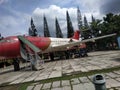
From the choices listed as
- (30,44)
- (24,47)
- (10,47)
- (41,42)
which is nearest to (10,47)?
(10,47)

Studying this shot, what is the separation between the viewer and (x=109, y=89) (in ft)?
21.8

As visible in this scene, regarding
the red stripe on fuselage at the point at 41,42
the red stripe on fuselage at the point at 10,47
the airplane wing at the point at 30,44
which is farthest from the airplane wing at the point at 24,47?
Answer: the red stripe on fuselage at the point at 41,42

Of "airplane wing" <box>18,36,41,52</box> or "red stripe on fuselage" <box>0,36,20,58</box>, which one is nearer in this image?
"airplane wing" <box>18,36,41,52</box>

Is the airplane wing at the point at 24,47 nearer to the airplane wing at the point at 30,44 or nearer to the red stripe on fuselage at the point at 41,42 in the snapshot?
the airplane wing at the point at 30,44

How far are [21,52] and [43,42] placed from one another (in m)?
6.74

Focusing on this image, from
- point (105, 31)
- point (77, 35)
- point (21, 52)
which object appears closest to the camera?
point (21, 52)

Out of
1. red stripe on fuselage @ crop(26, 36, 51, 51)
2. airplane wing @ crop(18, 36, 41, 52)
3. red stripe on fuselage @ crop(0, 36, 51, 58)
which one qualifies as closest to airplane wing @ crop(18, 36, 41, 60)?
airplane wing @ crop(18, 36, 41, 52)

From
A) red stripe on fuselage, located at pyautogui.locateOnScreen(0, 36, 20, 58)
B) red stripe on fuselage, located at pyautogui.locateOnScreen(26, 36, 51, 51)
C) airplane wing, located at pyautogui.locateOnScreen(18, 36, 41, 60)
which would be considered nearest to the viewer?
airplane wing, located at pyautogui.locateOnScreen(18, 36, 41, 60)

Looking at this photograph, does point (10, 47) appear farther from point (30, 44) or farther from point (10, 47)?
point (30, 44)

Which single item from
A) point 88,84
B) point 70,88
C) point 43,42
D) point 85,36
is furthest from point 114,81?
point 85,36

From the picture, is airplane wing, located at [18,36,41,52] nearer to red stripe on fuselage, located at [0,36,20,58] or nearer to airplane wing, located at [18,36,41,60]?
airplane wing, located at [18,36,41,60]

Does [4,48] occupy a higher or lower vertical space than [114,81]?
higher

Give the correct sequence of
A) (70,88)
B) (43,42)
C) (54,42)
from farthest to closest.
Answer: (54,42)
(43,42)
(70,88)

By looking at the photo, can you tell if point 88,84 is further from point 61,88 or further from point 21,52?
point 21,52
